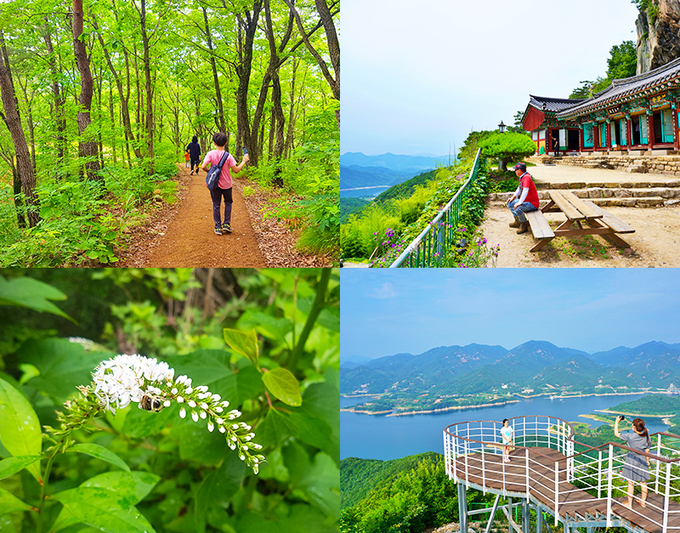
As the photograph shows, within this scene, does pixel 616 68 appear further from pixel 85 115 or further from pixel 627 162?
pixel 85 115

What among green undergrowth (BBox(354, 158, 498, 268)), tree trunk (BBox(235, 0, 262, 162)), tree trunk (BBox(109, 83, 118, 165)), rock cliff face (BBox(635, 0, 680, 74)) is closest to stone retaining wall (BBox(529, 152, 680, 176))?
rock cliff face (BBox(635, 0, 680, 74))

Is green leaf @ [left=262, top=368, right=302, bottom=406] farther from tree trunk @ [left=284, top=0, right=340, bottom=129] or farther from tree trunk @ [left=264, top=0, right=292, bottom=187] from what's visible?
tree trunk @ [left=264, top=0, right=292, bottom=187]

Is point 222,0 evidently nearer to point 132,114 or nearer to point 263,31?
point 263,31

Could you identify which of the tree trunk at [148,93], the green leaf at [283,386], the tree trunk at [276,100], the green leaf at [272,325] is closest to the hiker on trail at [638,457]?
the green leaf at [272,325]

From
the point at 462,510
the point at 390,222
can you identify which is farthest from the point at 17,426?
the point at 462,510

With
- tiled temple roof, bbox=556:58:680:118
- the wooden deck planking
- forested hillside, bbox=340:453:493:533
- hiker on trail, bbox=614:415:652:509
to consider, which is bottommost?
forested hillside, bbox=340:453:493:533

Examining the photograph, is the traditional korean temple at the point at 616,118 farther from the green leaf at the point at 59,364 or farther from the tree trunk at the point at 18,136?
the tree trunk at the point at 18,136
